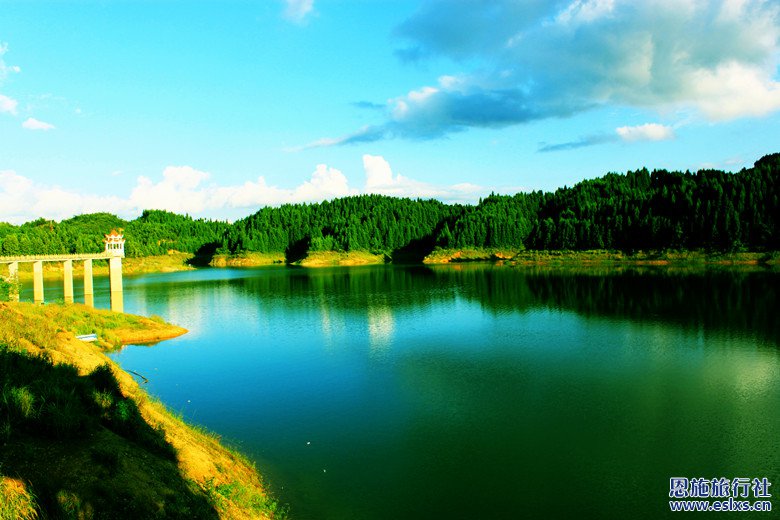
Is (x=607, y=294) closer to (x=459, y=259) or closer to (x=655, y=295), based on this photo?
(x=655, y=295)

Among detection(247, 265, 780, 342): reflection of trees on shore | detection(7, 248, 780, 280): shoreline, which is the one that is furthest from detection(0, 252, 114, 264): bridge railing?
detection(247, 265, 780, 342): reflection of trees on shore

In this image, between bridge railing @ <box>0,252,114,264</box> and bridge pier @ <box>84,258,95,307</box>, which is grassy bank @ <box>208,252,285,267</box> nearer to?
bridge railing @ <box>0,252,114,264</box>

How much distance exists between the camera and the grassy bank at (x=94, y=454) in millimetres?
9484

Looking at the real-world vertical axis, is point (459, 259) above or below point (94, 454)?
above

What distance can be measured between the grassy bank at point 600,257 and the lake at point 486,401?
54950 millimetres

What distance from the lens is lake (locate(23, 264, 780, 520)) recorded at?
53.0 ft

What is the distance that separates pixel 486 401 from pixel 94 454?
17.7m

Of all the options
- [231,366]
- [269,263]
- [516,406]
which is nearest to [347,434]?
[516,406]

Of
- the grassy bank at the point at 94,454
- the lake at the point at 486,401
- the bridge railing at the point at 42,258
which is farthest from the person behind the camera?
the bridge railing at the point at 42,258

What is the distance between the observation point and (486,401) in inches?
960

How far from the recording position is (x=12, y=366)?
44.7 feet

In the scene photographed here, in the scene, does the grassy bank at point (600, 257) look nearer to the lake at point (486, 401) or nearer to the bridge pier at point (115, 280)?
the lake at point (486, 401)

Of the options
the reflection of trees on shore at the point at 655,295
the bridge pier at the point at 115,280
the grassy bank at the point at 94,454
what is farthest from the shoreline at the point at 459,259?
the grassy bank at the point at 94,454

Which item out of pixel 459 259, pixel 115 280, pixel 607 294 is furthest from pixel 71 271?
pixel 459 259
